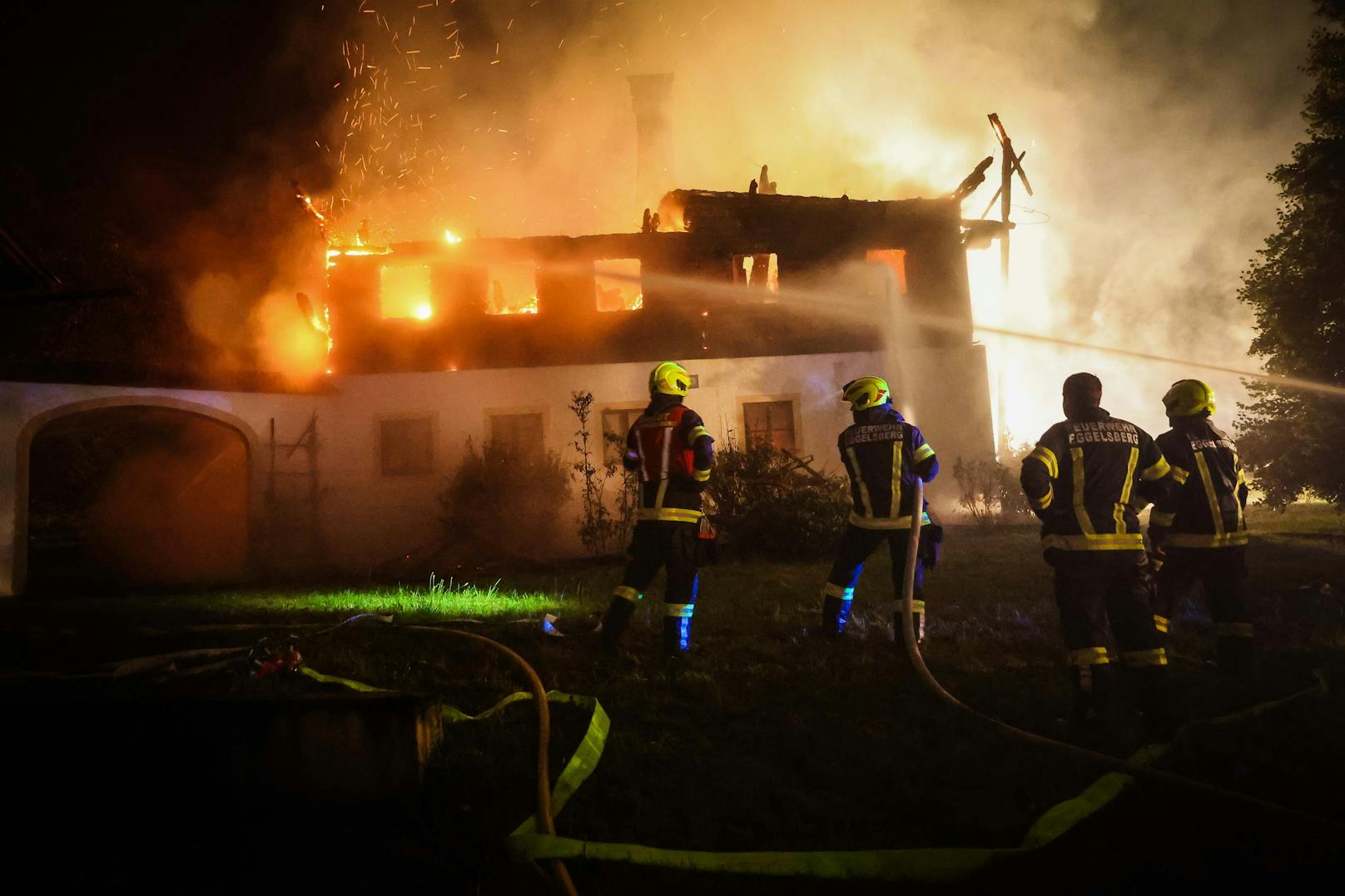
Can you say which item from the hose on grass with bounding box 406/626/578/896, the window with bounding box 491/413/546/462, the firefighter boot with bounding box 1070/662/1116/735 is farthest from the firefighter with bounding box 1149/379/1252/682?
the window with bounding box 491/413/546/462

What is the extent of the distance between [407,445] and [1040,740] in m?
14.6

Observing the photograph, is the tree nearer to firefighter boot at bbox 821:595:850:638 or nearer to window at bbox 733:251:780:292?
window at bbox 733:251:780:292

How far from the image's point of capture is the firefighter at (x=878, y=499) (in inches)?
207

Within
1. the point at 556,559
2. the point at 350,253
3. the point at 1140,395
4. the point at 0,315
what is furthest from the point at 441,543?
the point at 1140,395

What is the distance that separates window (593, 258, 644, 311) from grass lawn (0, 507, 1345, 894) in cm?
1099

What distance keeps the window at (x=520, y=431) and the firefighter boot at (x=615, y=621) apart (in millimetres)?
10880

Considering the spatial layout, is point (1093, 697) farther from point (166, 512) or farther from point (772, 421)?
point (166, 512)

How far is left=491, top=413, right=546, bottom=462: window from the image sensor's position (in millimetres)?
15742

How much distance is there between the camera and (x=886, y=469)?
17.5 ft

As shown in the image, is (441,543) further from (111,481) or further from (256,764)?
(256,764)

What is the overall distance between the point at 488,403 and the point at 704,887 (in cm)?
1448

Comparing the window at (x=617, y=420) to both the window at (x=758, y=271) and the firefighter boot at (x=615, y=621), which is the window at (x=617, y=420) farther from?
the firefighter boot at (x=615, y=621)

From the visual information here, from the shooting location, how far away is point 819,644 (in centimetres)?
522

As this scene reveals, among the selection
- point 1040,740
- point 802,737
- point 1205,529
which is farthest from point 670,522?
point 1205,529
